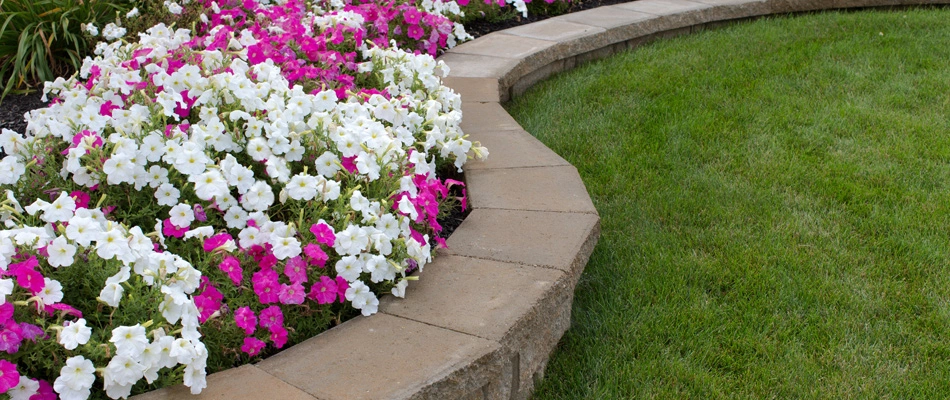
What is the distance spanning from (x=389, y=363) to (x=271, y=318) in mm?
342

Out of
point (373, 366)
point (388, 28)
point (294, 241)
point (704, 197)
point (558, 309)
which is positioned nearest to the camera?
point (373, 366)

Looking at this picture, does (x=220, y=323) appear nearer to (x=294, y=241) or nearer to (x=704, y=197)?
(x=294, y=241)

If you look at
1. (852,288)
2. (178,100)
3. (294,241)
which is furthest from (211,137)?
(852,288)

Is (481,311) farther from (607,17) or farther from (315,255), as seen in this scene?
(607,17)

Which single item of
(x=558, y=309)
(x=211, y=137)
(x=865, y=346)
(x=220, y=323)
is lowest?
(x=865, y=346)

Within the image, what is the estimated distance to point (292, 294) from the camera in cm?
213

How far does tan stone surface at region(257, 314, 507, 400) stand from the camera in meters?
1.88

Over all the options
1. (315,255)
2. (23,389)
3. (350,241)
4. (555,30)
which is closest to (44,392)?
(23,389)

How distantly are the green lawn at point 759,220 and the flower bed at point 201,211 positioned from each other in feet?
2.24

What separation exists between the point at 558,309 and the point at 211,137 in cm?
116

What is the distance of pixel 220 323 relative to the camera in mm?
2000

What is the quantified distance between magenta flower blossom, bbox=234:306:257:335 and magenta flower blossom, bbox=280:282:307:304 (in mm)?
106

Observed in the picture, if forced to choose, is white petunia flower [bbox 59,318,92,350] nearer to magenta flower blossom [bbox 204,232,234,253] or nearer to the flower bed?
the flower bed

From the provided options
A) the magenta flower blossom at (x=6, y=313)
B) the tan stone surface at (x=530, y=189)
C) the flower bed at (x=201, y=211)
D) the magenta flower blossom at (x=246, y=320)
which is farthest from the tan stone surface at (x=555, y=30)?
the magenta flower blossom at (x=6, y=313)
